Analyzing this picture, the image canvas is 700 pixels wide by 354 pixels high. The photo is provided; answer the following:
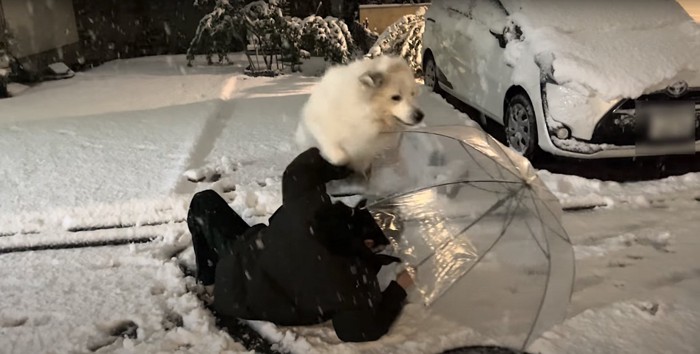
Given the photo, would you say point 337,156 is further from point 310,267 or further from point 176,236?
point 176,236

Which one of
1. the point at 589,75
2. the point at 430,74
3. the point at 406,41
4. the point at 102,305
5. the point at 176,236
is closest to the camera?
the point at 102,305

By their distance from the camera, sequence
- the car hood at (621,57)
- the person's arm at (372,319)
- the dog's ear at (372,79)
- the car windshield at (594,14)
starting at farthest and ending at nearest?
the car windshield at (594,14) → the car hood at (621,57) → the dog's ear at (372,79) → the person's arm at (372,319)

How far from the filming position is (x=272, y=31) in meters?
10.8

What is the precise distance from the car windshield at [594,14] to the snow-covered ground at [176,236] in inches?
61.5

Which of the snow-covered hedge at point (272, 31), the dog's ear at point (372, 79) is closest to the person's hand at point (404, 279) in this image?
the dog's ear at point (372, 79)

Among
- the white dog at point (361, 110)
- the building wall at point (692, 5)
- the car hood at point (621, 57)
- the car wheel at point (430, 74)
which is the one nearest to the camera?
the white dog at point (361, 110)

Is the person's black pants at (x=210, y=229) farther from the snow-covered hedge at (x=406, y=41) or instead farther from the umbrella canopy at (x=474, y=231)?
the snow-covered hedge at (x=406, y=41)

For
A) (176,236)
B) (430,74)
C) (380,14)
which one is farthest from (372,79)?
(380,14)

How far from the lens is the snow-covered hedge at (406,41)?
10289mm

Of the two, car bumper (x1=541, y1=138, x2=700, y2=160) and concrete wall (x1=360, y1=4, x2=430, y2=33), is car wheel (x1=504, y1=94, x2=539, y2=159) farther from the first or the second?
concrete wall (x1=360, y1=4, x2=430, y2=33)

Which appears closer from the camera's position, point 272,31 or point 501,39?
point 501,39

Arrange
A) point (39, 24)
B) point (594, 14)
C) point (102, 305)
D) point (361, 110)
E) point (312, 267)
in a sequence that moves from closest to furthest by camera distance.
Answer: point (312, 267)
point (361, 110)
point (102, 305)
point (594, 14)
point (39, 24)

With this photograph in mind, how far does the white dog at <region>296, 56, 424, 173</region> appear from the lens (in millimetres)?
3059

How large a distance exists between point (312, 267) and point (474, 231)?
116 cm
